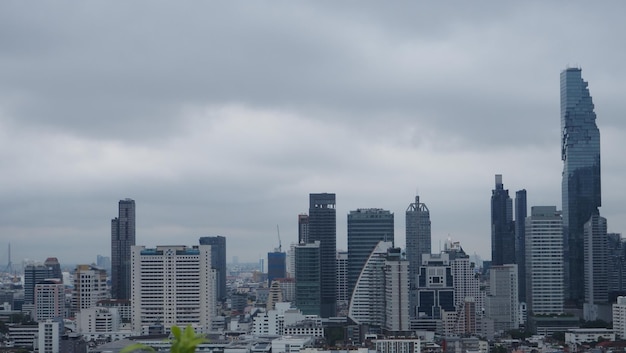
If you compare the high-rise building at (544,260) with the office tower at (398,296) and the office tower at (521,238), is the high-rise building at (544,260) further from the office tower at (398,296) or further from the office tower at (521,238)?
the office tower at (398,296)

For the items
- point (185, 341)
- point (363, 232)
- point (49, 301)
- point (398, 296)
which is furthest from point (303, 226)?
point (185, 341)

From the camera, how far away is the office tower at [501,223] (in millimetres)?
110375

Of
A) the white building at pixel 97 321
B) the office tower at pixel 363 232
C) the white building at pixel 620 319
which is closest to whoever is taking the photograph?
the white building at pixel 620 319

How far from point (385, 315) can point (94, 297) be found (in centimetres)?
2520

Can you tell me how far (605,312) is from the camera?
82625mm

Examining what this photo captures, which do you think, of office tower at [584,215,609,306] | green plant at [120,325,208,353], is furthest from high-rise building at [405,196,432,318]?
green plant at [120,325,208,353]

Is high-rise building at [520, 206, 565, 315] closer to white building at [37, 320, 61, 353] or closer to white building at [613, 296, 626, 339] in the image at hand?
white building at [613, 296, 626, 339]

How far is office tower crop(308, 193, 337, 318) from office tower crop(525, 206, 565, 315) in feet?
57.9

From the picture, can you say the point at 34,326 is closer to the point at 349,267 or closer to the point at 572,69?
the point at 349,267

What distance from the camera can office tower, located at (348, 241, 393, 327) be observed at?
240 ft

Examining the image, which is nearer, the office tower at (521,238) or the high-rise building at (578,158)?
the office tower at (521,238)

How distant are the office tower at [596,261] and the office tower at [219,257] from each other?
38.3 metres

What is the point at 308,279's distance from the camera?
83.0m

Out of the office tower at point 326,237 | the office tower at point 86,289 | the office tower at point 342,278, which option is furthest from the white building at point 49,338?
the office tower at point 342,278
